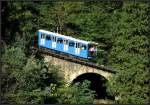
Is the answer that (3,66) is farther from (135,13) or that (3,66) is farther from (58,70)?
(135,13)

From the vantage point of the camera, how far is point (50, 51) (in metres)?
41.3

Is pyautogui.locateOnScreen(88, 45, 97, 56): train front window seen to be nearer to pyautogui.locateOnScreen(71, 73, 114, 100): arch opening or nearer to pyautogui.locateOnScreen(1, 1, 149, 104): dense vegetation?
pyautogui.locateOnScreen(1, 1, 149, 104): dense vegetation

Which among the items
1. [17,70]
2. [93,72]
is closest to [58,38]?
[93,72]

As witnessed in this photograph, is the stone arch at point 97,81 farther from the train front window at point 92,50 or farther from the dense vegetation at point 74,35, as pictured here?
the train front window at point 92,50

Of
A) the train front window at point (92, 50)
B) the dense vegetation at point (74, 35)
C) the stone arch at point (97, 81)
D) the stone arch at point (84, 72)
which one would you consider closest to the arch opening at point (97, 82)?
the stone arch at point (97, 81)

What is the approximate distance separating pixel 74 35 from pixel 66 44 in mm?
6321

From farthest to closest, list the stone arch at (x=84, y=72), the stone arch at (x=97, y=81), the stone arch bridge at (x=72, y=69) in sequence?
the stone arch at (x=97, y=81), the stone arch at (x=84, y=72), the stone arch bridge at (x=72, y=69)

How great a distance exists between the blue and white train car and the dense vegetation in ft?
3.65

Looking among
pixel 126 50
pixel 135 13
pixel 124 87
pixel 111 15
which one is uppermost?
pixel 111 15

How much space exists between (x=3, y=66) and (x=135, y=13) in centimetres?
1154

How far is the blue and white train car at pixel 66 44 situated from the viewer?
136 feet

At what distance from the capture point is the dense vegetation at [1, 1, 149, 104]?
29.9 m

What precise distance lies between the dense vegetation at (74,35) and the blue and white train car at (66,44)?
111 centimetres

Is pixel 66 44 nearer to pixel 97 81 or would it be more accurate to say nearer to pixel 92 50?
pixel 92 50
